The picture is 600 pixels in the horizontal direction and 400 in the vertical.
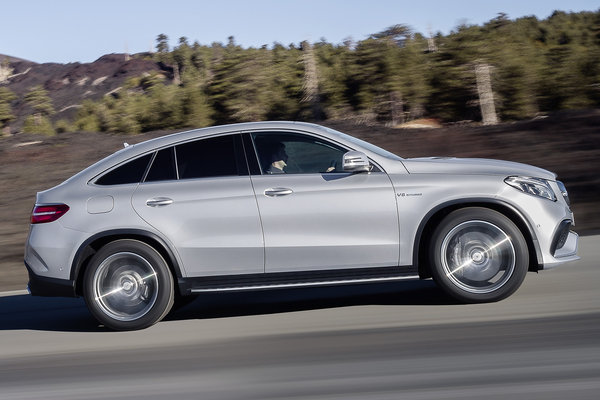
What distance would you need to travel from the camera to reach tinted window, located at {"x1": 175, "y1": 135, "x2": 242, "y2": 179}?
279 inches

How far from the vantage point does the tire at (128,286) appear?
277 inches

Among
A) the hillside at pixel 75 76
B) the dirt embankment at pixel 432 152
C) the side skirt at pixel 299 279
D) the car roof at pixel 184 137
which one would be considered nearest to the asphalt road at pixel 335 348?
the side skirt at pixel 299 279

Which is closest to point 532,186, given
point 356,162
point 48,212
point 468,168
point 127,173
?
point 468,168

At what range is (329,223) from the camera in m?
6.82

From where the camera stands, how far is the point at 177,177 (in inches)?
280

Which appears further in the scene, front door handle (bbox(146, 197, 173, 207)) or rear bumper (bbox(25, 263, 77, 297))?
rear bumper (bbox(25, 263, 77, 297))

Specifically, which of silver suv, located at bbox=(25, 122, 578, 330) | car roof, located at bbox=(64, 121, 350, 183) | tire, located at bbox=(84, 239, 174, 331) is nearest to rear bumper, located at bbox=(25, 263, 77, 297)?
silver suv, located at bbox=(25, 122, 578, 330)

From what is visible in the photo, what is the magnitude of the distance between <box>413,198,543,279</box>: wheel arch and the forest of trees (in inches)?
640

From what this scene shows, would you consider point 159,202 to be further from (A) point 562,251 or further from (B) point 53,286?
(A) point 562,251

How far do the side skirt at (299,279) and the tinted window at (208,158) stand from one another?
3.03 ft

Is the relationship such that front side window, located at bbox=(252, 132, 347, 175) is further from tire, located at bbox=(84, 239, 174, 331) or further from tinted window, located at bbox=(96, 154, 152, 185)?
tire, located at bbox=(84, 239, 174, 331)

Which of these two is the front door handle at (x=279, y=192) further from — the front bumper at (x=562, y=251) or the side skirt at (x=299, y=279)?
the front bumper at (x=562, y=251)

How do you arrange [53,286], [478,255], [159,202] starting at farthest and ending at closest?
[53,286]
[159,202]
[478,255]

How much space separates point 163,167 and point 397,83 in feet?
58.4
